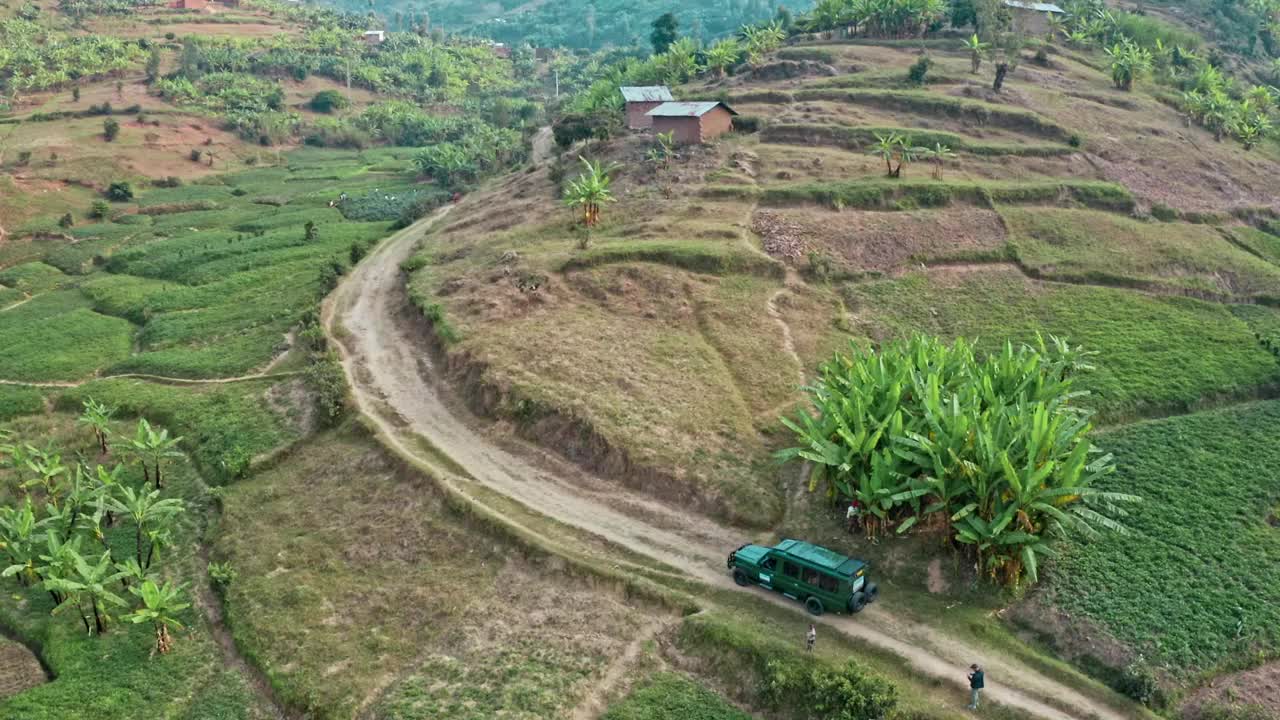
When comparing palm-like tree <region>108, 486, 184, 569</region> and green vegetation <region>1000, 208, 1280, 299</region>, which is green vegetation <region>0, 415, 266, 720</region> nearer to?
palm-like tree <region>108, 486, 184, 569</region>

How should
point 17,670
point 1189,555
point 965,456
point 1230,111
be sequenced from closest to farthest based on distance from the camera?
point 965,456, point 17,670, point 1189,555, point 1230,111

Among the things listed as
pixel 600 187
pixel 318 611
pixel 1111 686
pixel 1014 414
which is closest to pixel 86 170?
pixel 600 187

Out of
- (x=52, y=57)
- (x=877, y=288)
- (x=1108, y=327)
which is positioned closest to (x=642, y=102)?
(x=877, y=288)

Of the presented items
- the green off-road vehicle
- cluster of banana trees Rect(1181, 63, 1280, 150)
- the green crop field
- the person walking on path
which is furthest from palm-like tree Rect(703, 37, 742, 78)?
the person walking on path

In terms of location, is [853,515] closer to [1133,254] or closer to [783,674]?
[783,674]

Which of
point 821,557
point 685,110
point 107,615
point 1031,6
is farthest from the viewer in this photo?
point 1031,6

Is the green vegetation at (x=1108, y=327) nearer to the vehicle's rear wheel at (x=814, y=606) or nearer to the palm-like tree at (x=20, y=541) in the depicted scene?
the vehicle's rear wheel at (x=814, y=606)

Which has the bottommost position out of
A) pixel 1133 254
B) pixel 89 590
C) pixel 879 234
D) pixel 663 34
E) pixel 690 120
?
pixel 89 590
